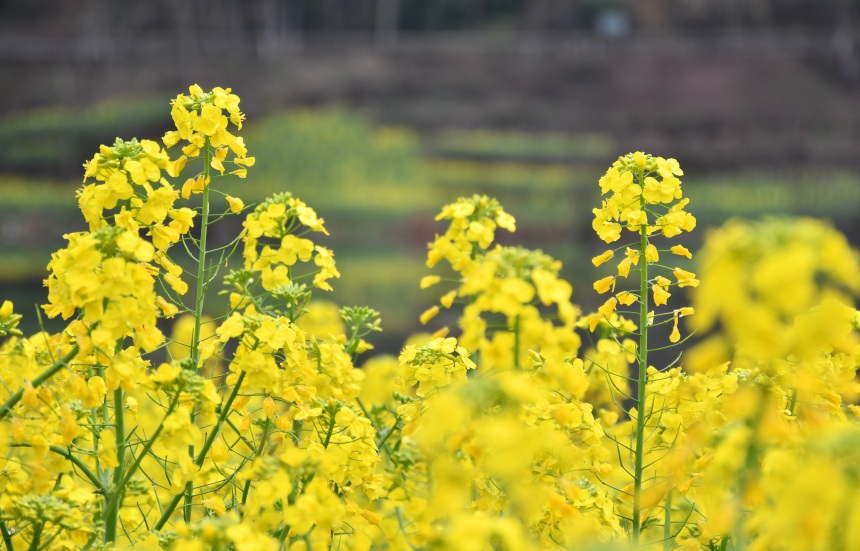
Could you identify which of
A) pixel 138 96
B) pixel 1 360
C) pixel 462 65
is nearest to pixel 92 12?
pixel 138 96

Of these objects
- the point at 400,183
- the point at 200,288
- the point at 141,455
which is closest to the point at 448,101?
the point at 400,183

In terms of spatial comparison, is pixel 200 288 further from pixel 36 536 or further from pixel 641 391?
pixel 641 391

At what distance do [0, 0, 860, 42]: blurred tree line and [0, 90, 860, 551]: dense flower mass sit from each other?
1920cm

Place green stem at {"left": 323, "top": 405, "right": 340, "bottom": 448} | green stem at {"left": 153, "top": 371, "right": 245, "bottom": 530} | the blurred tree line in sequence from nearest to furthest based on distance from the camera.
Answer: green stem at {"left": 153, "top": 371, "right": 245, "bottom": 530}
green stem at {"left": 323, "top": 405, "right": 340, "bottom": 448}
the blurred tree line

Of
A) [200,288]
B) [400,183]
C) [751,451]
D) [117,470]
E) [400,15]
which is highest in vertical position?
[400,15]

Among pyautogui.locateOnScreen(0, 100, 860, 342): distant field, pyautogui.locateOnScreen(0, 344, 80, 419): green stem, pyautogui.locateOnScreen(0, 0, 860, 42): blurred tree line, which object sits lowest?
pyautogui.locateOnScreen(0, 344, 80, 419): green stem

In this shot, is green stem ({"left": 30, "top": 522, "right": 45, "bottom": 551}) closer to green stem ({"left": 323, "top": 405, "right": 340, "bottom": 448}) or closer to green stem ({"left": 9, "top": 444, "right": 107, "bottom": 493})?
green stem ({"left": 9, "top": 444, "right": 107, "bottom": 493})

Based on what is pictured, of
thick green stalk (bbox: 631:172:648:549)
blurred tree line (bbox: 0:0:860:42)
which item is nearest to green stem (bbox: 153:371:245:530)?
thick green stalk (bbox: 631:172:648:549)

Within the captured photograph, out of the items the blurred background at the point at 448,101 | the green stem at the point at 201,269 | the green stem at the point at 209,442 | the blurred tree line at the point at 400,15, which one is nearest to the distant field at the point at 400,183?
the blurred background at the point at 448,101

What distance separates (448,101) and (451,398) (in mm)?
18086

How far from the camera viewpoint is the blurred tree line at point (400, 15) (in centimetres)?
2070

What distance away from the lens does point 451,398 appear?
124cm

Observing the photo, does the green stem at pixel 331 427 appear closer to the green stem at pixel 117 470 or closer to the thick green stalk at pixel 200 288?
the thick green stalk at pixel 200 288

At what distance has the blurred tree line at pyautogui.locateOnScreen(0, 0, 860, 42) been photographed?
815 inches
